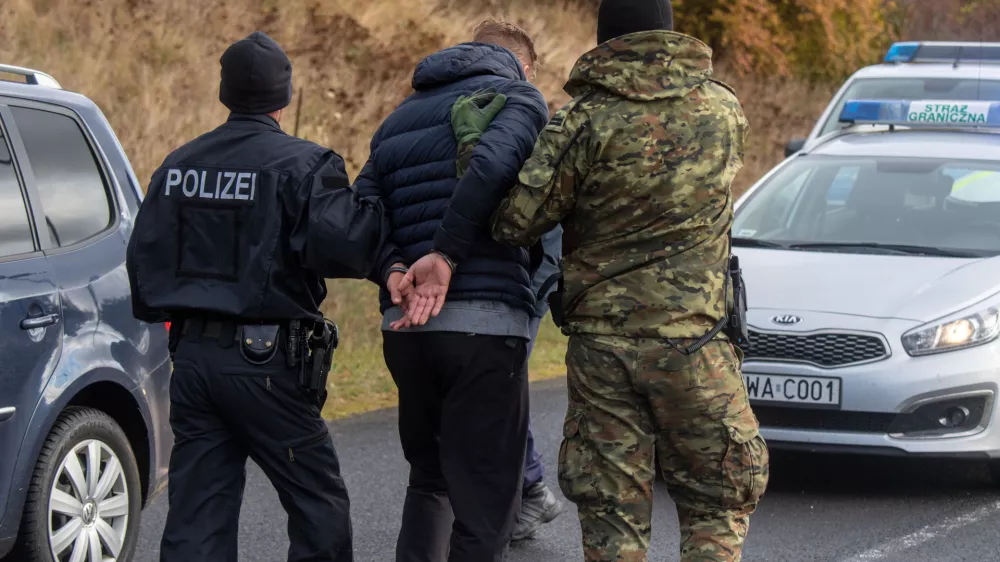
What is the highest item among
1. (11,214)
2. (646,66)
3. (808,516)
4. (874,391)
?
(646,66)

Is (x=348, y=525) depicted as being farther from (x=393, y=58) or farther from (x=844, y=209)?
(x=393, y=58)

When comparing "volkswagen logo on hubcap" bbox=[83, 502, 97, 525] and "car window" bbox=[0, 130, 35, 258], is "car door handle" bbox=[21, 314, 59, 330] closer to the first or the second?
"car window" bbox=[0, 130, 35, 258]

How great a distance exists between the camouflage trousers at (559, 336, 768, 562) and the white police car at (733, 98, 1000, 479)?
7.13 ft

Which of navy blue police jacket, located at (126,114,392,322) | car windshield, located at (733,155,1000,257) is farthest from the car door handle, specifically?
car windshield, located at (733,155,1000,257)

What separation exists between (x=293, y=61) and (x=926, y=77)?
214 inches

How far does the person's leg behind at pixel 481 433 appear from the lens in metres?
3.72

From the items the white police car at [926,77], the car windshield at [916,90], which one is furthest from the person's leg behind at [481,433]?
the car windshield at [916,90]

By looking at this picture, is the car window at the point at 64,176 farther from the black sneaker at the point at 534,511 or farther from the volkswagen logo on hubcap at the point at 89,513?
the black sneaker at the point at 534,511

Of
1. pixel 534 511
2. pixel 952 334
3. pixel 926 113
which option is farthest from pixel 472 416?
pixel 926 113

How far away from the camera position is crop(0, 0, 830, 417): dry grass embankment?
32.9 ft

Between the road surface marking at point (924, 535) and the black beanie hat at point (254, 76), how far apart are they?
2805mm

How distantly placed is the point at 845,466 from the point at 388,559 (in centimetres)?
261

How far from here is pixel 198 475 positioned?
371cm

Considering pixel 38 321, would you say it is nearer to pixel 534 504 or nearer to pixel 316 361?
pixel 316 361
